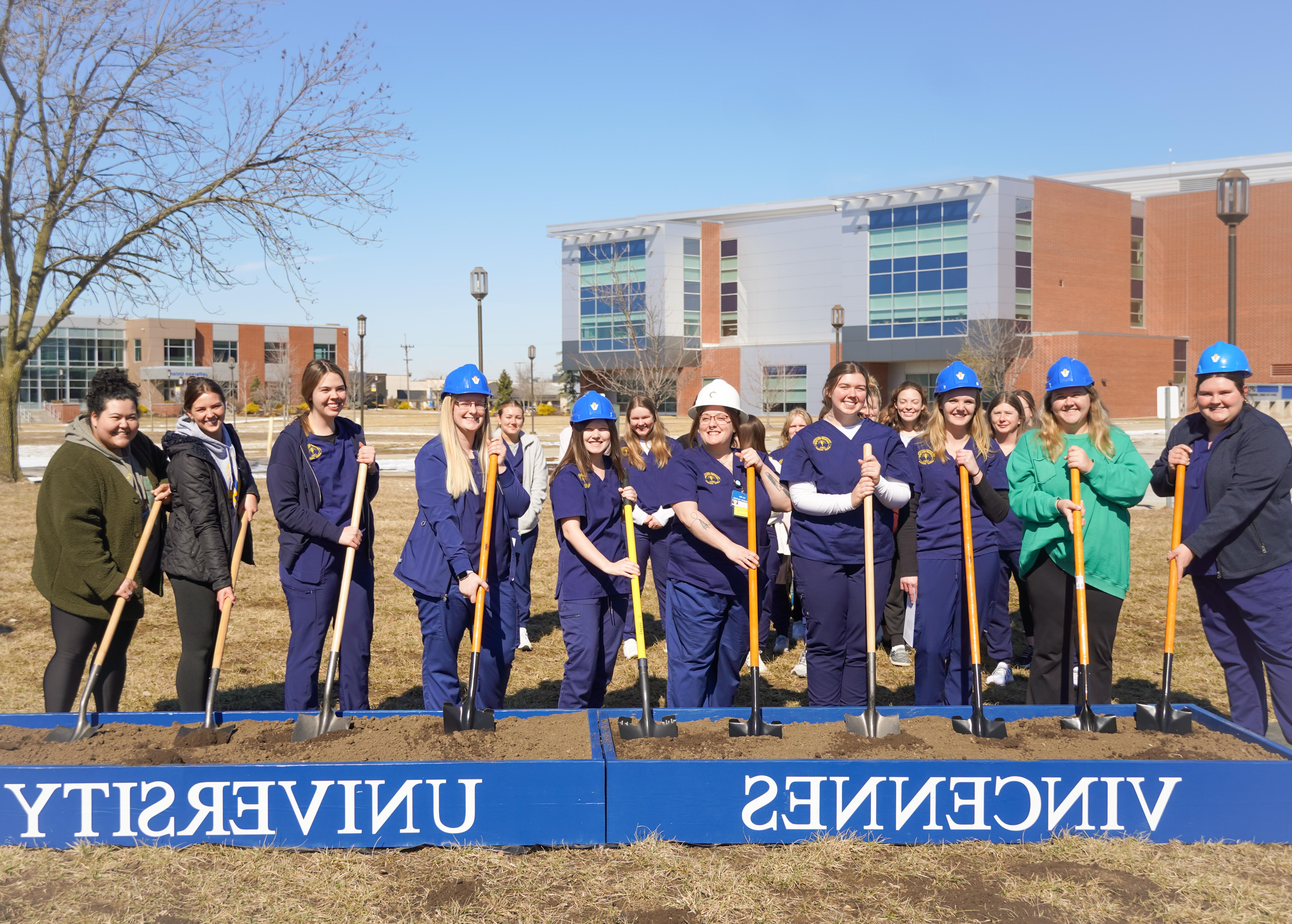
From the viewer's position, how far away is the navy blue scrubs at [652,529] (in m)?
5.38

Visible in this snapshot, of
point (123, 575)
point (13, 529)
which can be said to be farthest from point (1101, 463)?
point (13, 529)

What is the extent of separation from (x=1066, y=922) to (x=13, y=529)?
14269 mm

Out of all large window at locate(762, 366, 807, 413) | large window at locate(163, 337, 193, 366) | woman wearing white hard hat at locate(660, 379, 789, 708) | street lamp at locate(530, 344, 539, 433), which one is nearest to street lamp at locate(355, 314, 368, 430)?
street lamp at locate(530, 344, 539, 433)

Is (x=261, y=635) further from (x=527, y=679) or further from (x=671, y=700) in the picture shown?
(x=671, y=700)

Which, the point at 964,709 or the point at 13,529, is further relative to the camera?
the point at 13,529

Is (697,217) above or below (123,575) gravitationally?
above

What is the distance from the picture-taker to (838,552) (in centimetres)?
507

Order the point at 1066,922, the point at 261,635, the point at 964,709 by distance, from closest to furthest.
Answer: the point at 1066,922
the point at 964,709
the point at 261,635

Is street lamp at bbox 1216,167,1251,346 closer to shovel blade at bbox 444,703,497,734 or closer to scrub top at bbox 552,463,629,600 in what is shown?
scrub top at bbox 552,463,629,600

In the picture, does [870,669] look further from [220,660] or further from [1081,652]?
[220,660]

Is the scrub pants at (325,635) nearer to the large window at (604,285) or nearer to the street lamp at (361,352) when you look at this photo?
the street lamp at (361,352)

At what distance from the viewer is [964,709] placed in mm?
4922

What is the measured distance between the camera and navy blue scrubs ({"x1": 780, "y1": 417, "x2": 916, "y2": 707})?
509 centimetres

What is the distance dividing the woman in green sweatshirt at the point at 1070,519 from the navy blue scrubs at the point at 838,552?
68 cm
